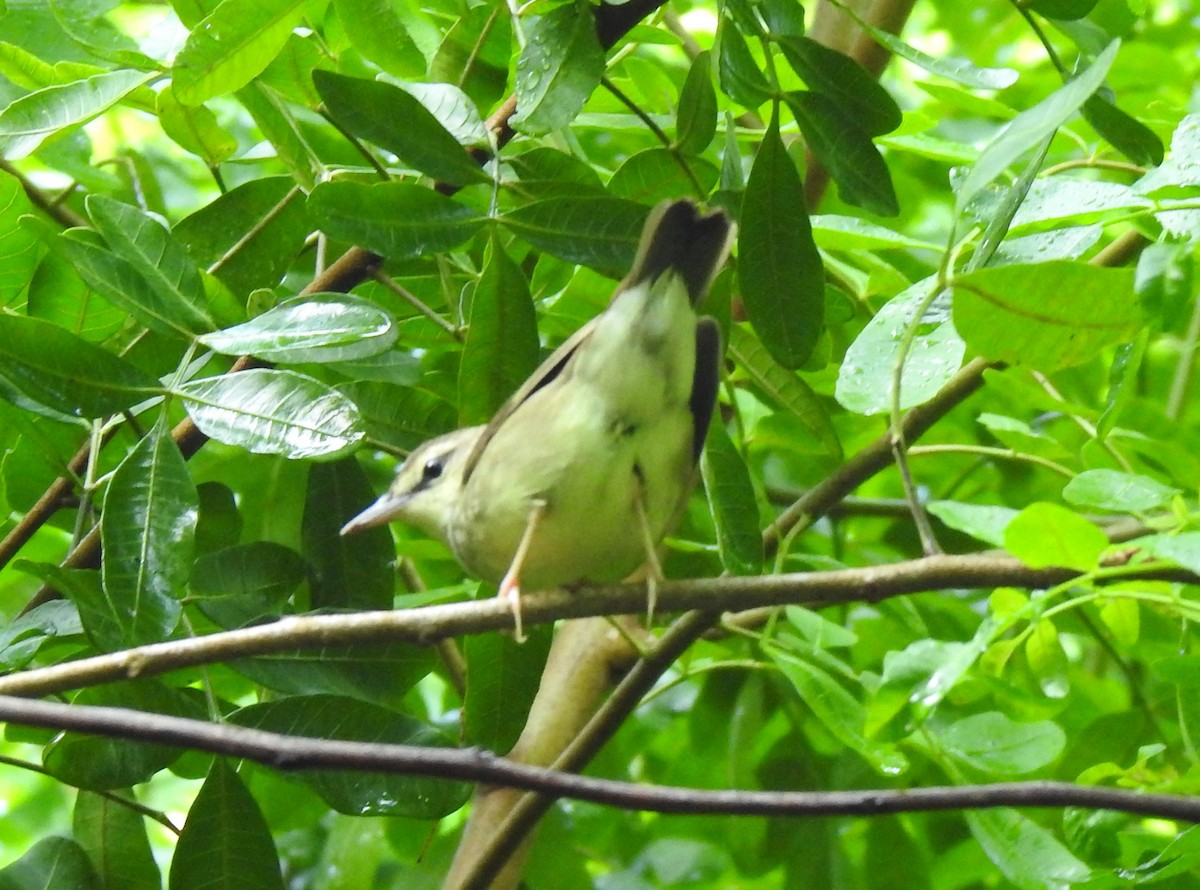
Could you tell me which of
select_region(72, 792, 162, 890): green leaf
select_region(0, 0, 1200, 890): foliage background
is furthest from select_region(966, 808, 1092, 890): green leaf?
select_region(72, 792, 162, 890): green leaf

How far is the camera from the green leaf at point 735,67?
2146 mm

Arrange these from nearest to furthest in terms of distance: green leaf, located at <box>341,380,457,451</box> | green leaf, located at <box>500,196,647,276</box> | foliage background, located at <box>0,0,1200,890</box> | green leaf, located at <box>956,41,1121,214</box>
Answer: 1. green leaf, located at <box>956,41,1121,214</box>
2. foliage background, located at <box>0,0,1200,890</box>
3. green leaf, located at <box>500,196,647,276</box>
4. green leaf, located at <box>341,380,457,451</box>

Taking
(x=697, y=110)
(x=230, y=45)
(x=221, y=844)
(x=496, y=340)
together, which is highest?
(x=230, y=45)

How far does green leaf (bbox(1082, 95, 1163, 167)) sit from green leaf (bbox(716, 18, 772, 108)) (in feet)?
1.80

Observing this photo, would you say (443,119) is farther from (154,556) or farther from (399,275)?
(154,556)

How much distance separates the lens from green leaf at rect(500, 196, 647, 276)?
2.18 m

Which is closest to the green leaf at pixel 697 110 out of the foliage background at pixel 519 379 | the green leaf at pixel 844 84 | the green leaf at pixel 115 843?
the foliage background at pixel 519 379

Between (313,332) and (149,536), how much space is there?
408mm

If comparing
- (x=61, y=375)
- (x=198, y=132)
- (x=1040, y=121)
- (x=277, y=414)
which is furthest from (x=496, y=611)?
(x=198, y=132)

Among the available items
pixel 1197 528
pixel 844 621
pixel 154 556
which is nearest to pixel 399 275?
pixel 154 556

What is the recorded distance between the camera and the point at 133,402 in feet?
7.02

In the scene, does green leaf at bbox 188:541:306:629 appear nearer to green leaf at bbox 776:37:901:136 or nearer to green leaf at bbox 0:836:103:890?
green leaf at bbox 0:836:103:890

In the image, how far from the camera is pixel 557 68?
2.11m

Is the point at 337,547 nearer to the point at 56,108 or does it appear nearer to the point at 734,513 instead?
the point at 734,513
